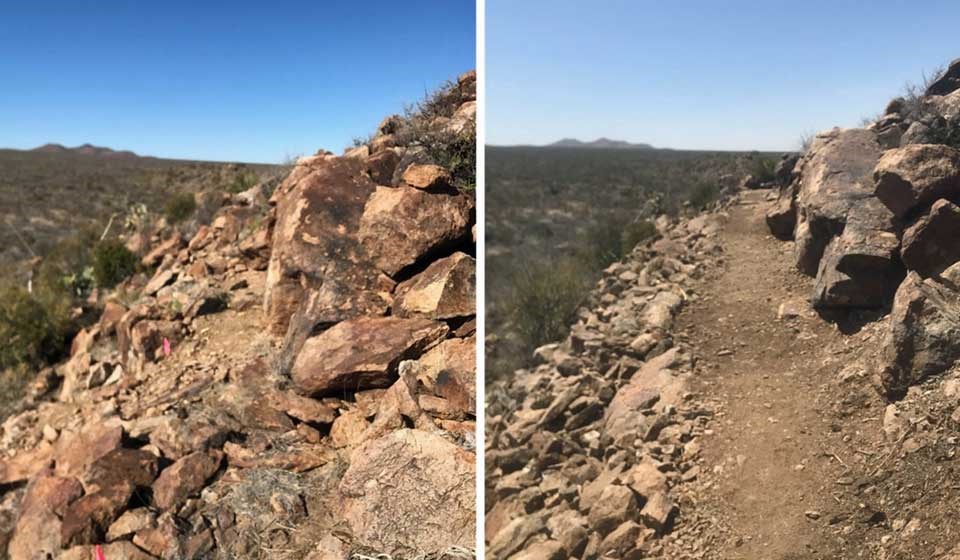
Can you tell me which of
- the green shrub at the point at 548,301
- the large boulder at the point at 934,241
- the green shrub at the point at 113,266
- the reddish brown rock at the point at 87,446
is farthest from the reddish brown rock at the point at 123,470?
the green shrub at the point at 113,266

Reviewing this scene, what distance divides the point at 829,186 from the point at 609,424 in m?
1.38

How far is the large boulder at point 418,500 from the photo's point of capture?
2.98 metres

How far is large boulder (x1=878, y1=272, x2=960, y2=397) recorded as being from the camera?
2.13 meters

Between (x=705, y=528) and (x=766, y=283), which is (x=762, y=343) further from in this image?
(x=705, y=528)

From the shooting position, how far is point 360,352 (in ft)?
11.6

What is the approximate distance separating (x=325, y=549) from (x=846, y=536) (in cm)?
216

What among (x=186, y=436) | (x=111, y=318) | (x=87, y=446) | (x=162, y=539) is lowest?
(x=162, y=539)

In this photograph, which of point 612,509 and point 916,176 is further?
point 612,509

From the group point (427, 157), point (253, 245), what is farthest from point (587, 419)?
point (253, 245)

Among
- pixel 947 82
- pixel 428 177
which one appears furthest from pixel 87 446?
pixel 947 82

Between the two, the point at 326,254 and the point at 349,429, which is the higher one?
the point at 326,254

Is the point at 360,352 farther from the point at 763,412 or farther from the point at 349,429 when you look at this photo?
the point at 763,412

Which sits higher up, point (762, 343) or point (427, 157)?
point (427, 157)

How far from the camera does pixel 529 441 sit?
3.30 metres
